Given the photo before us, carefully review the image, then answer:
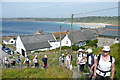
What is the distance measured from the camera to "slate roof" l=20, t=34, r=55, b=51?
1687 inches

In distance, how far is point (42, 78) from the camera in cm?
617

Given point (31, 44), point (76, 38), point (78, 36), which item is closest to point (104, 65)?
point (31, 44)

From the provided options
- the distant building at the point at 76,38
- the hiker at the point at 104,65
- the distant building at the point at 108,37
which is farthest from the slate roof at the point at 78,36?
the hiker at the point at 104,65

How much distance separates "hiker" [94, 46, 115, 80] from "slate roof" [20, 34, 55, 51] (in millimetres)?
37766

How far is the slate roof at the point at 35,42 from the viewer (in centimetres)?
4284

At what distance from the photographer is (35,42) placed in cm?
4528

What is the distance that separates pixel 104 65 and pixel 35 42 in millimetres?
41369

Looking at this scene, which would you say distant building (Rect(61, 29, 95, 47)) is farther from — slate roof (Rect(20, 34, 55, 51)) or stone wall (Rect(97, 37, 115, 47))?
stone wall (Rect(97, 37, 115, 47))

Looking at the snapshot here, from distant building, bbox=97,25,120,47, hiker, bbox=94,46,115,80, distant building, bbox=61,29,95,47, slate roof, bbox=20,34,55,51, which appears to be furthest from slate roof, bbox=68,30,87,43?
hiker, bbox=94,46,115,80

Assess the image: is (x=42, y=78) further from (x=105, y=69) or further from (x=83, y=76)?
(x=105, y=69)

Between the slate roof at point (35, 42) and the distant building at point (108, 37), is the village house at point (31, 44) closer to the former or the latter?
the slate roof at point (35, 42)

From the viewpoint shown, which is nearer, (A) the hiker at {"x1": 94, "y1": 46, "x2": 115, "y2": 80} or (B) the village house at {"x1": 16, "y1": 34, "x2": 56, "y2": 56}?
(A) the hiker at {"x1": 94, "y1": 46, "x2": 115, "y2": 80}

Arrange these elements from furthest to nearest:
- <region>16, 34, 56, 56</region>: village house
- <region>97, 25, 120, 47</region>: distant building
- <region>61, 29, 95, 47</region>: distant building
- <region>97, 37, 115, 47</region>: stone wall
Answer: <region>61, 29, 95, 47</region>: distant building, <region>16, 34, 56, 56</region>: village house, <region>97, 37, 115, 47</region>: stone wall, <region>97, 25, 120, 47</region>: distant building

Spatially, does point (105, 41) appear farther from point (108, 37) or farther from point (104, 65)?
point (104, 65)
